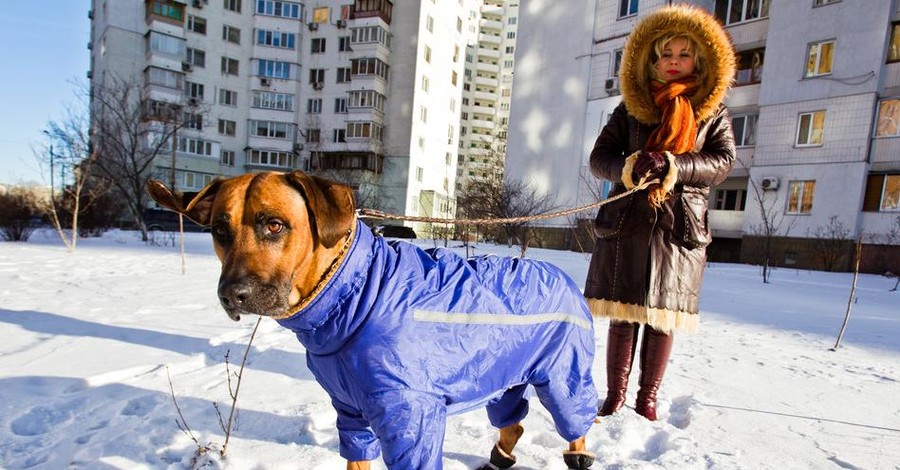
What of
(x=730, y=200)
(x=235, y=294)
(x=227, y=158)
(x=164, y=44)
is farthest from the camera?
(x=227, y=158)

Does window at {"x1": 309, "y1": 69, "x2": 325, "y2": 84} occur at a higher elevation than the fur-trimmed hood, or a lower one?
higher

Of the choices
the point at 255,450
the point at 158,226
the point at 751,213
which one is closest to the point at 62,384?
the point at 255,450

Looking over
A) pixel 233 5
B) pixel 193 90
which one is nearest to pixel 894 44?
pixel 233 5

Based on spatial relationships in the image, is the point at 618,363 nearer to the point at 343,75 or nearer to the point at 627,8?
the point at 627,8

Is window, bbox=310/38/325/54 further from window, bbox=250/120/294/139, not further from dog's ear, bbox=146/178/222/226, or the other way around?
dog's ear, bbox=146/178/222/226

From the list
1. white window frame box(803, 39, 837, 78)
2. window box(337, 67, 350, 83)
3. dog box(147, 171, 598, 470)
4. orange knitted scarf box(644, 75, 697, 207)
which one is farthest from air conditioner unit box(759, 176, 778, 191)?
window box(337, 67, 350, 83)

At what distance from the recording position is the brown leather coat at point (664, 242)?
2667mm

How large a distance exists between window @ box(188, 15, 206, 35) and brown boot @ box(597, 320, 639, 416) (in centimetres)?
4335

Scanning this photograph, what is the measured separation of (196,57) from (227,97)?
3741mm

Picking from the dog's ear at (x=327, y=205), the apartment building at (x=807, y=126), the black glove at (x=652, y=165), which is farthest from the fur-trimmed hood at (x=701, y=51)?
the apartment building at (x=807, y=126)

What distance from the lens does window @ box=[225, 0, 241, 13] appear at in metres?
37.1

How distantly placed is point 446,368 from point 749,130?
2411 centimetres

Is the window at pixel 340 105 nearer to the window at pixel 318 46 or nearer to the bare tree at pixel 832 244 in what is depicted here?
the window at pixel 318 46

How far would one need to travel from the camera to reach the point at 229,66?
37.4 metres
